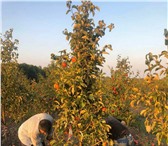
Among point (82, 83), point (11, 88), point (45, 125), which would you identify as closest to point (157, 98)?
point (82, 83)

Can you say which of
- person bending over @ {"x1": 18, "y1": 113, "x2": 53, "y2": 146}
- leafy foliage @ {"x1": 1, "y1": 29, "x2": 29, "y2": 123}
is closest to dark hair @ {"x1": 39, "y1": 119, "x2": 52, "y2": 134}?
person bending over @ {"x1": 18, "y1": 113, "x2": 53, "y2": 146}

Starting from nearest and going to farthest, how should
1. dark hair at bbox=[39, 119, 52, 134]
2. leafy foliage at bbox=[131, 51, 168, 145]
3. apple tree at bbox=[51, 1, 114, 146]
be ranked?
leafy foliage at bbox=[131, 51, 168, 145] < apple tree at bbox=[51, 1, 114, 146] < dark hair at bbox=[39, 119, 52, 134]

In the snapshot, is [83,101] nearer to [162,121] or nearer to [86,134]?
[86,134]

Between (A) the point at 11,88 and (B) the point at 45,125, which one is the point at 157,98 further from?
(A) the point at 11,88

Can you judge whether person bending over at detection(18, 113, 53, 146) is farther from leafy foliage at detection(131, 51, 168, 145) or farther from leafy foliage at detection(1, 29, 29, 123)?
leafy foliage at detection(131, 51, 168, 145)

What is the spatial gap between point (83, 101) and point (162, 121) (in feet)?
5.13

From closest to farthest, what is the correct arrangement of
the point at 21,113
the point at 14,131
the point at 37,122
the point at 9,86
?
1. the point at 37,122
2. the point at 9,86
3. the point at 21,113
4. the point at 14,131

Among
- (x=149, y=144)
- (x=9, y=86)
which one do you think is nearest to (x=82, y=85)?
(x=9, y=86)

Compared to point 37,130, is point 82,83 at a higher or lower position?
higher

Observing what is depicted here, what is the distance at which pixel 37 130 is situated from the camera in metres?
4.52

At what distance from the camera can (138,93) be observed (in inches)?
97.3

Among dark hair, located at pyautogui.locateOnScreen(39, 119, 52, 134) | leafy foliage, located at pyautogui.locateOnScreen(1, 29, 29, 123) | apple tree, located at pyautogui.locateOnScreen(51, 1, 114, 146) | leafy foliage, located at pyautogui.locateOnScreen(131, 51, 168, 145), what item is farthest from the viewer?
leafy foliage, located at pyautogui.locateOnScreen(1, 29, 29, 123)

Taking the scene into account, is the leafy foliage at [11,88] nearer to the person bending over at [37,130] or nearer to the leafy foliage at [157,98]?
the person bending over at [37,130]

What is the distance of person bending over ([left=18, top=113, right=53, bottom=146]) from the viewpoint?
4340 mm
